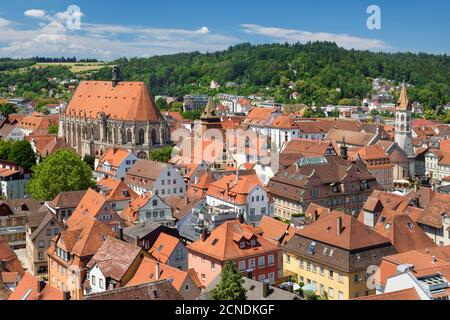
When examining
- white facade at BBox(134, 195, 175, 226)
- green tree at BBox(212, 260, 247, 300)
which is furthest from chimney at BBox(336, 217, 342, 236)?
white facade at BBox(134, 195, 175, 226)

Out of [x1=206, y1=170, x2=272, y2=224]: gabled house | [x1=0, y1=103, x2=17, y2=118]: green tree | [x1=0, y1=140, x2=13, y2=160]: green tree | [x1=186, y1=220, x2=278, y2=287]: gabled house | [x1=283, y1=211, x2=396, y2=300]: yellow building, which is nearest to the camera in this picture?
[x1=283, y1=211, x2=396, y2=300]: yellow building

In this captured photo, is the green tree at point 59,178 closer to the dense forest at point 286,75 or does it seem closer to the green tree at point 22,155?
the green tree at point 22,155

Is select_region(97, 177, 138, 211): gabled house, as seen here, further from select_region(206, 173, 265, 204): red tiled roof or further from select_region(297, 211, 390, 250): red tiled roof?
select_region(297, 211, 390, 250): red tiled roof

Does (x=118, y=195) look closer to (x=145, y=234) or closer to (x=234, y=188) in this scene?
(x=234, y=188)

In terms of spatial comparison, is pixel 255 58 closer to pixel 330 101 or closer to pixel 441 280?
pixel 330 101

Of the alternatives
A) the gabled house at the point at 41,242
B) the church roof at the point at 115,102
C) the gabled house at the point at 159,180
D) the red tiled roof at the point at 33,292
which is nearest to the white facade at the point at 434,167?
the gabled house at the point at 159,180
